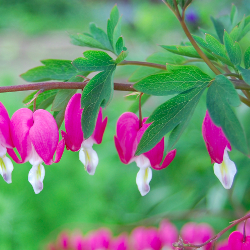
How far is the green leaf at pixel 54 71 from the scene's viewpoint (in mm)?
730

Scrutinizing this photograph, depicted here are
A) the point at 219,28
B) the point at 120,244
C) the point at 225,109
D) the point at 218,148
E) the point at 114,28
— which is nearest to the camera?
the point at 225,109

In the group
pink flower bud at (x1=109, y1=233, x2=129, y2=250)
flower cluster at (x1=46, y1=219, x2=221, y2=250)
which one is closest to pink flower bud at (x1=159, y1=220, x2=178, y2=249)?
flower cluster at (x1=46, y1=219, x2=221, y2=250)

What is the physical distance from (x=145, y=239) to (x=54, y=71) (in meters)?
0.62

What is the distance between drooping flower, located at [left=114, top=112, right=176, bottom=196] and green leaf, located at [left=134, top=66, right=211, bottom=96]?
140 mm

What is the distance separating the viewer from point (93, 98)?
23.9 inches

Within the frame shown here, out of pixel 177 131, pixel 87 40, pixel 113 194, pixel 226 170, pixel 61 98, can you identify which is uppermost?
pixel 87 40

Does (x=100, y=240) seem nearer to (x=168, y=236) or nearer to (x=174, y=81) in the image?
(x=168, y=236)

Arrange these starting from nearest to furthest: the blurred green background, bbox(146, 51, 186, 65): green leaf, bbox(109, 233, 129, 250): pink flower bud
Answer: bbox(146, 51, 186, 65): green leaf → bbox(109, 233, 129, 250): pink flower bud → the blurred green background

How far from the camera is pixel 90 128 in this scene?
60 centimetres

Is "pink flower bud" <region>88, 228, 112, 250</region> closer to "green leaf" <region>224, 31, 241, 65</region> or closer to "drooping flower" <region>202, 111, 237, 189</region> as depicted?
"drooping flower" <region>202, 111, 237, 189</region>

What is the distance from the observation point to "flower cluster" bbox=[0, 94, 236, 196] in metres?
0.65

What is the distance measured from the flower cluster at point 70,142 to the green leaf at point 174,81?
0.27ft

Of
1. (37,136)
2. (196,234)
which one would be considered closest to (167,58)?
(37,136)

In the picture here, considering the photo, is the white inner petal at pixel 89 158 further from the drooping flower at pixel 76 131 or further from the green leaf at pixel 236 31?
the green leaf at pixel 236 31
